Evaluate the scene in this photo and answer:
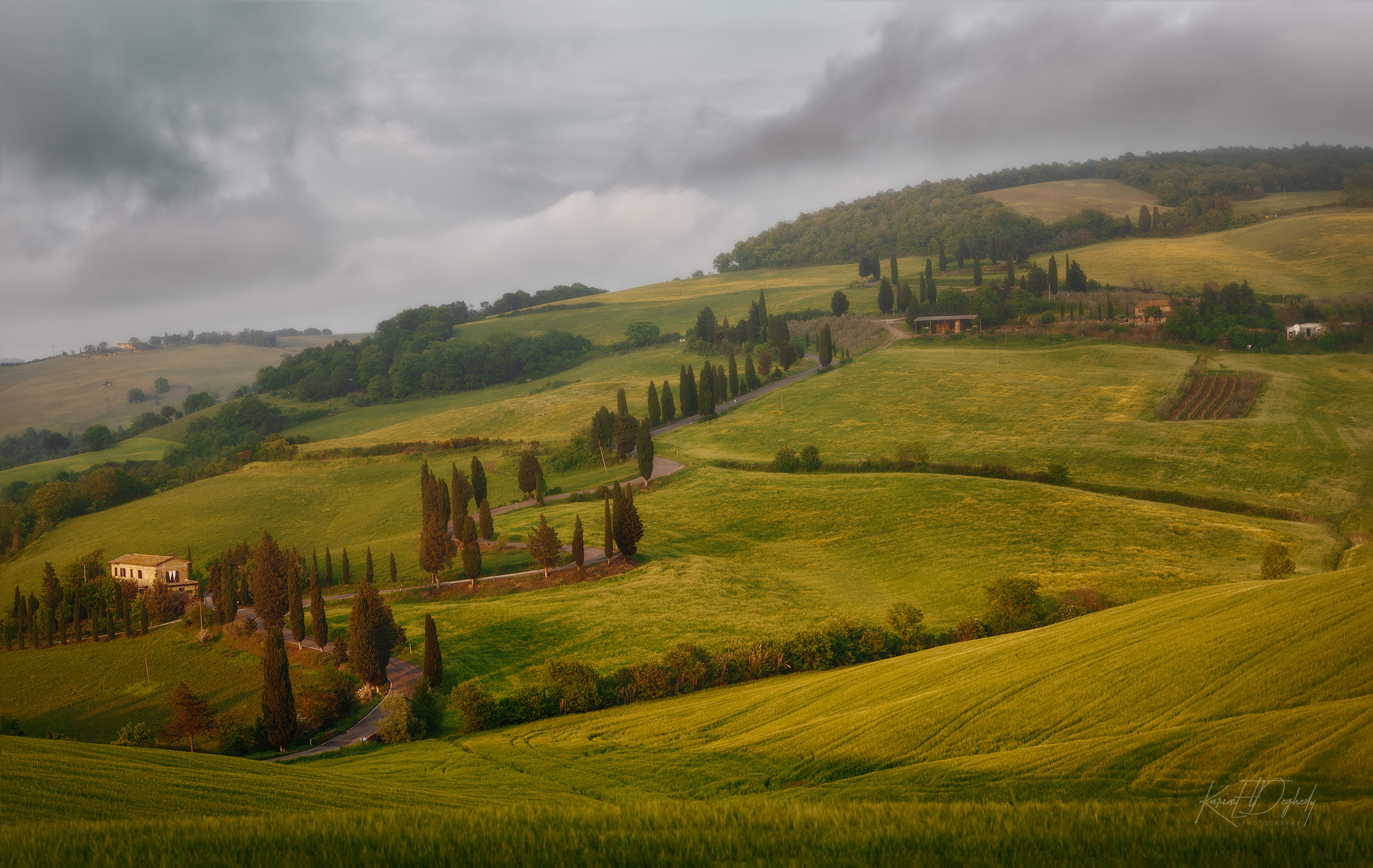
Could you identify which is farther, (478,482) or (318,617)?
(478,482)

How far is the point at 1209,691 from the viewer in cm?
1797

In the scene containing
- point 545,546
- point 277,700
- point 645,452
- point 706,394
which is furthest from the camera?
point 706,394

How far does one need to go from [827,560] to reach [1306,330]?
79690 millimetres

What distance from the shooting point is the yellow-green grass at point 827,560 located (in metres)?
50.0

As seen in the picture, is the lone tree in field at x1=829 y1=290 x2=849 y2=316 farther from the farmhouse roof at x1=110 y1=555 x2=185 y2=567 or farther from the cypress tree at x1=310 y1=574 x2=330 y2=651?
the cypress tree at x1=310 y1=574 x2=330 y2=651

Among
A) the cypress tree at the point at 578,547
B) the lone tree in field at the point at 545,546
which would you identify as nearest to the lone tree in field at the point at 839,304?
the cypress tree at the point at 578,547

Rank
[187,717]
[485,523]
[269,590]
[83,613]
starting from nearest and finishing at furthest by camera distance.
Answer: [187,717], [269,590], [83,613], [485,523]

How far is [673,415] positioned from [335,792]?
333ft

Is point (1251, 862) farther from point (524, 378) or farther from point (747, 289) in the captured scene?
point (747, 289)

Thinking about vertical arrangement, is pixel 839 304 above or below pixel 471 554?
above

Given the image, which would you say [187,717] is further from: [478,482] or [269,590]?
[478,482]

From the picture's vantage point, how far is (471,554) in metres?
61.5

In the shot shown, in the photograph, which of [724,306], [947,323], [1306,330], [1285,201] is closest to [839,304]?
[947,323]

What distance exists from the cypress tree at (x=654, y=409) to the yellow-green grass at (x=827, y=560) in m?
32.0
